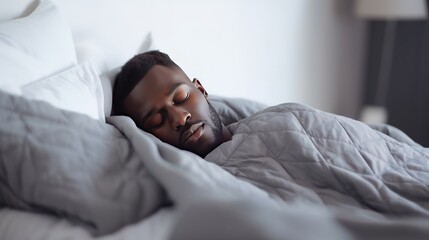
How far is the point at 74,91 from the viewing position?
92 cm

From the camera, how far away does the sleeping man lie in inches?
34.6

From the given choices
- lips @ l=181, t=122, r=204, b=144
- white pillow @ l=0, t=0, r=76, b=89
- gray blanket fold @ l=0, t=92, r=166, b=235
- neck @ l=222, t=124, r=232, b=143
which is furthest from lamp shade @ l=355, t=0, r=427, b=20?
gray blanket fold @ l=0, t=92, r=166, b=235

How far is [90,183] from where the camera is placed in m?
0.73

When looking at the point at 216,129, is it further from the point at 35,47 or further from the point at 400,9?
the point at 400,9

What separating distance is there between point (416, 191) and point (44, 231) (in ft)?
2.22

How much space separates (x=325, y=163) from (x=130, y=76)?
1.71ft

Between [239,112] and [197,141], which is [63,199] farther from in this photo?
[239,112]

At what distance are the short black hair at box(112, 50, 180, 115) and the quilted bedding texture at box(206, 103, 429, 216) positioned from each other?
283 mm

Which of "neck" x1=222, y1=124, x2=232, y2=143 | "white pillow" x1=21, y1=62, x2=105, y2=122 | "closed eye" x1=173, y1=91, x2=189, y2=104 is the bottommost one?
"neck" x1=222, y1=124, x2=232, y2=143

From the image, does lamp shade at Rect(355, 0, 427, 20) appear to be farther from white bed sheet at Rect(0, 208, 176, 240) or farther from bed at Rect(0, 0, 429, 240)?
white bed sheet at Rect(0, 208, 176, 240)

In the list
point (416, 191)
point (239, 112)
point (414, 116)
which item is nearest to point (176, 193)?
point (416, 191)

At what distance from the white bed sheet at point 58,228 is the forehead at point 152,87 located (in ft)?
1.35

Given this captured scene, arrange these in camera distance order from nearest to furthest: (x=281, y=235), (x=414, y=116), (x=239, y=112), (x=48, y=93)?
(x=281, y=235)
(x=48, y=93)
(x=239, y=112)
(x=414, y=116)

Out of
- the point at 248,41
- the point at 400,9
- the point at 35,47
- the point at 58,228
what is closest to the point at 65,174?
the point at 58,228
